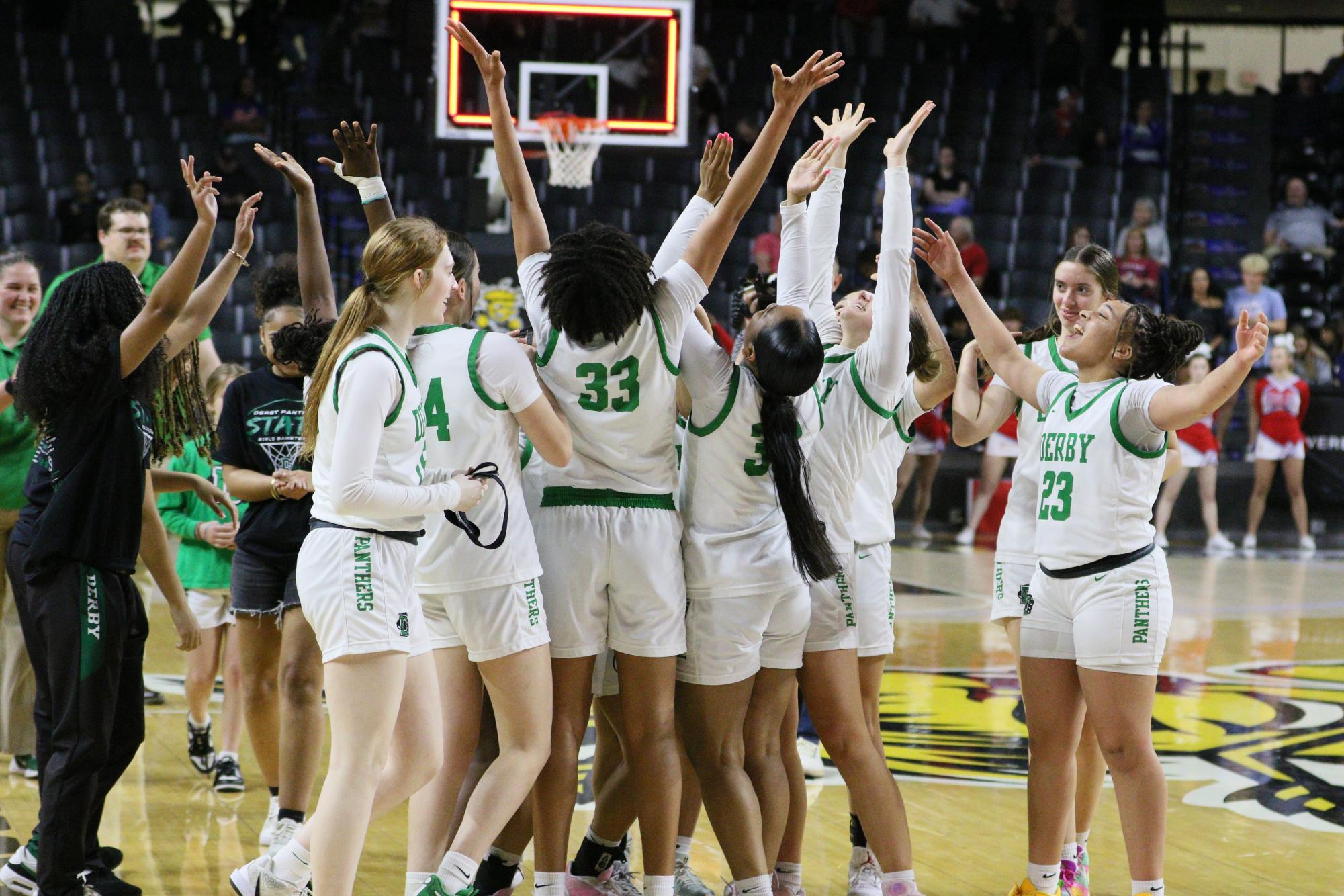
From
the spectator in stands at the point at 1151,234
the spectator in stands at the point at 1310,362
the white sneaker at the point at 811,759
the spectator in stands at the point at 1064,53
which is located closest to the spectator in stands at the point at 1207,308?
the spectator in stands at the point at 1151,234

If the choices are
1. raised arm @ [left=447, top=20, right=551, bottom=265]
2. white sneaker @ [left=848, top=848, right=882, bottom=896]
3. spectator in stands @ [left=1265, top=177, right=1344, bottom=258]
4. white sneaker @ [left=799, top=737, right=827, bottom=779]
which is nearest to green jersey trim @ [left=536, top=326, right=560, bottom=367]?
raised arm @ [left=447, top=20, right=551, bottom=265]

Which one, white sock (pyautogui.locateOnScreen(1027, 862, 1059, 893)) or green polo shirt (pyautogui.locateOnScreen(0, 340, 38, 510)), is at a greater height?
green polo shirt (pyautogui.locateOnScreen(0, 340, 38, 510))

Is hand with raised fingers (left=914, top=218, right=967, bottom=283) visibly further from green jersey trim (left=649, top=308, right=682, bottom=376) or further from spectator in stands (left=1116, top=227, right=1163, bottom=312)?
spectator in stands (left=1116, top=227, right=1163, bottom=312)

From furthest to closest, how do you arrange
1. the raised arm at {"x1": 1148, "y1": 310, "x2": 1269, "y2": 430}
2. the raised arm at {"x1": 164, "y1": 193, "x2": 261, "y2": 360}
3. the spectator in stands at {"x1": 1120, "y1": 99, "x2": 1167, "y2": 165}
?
the spectator in stands at {"x1": 1120, "y1": 99, "x2": 1167, "y2": 165}, the raised arm at {"x1": 164, "y1": 193, "x2": 261, "y2": 360}, the raised arm at {"x1": 1148, "y1": 310, "x2": 1269, "y2": 430}

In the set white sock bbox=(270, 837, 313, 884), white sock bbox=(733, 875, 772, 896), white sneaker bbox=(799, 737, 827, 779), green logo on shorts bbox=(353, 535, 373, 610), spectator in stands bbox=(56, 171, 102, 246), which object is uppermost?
spectator in stands bbox=(56, 171, 102, 246)

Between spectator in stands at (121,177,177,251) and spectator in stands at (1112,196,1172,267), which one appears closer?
spectator in stands at (121,177,177,251)

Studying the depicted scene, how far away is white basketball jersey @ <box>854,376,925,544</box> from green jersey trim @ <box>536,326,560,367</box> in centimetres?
107

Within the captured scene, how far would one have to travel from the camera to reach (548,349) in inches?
150

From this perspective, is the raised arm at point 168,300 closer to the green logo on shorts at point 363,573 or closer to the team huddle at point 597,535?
the team huddle at point 597,535

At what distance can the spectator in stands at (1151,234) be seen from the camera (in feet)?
49.4

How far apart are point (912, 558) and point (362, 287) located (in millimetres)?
8775

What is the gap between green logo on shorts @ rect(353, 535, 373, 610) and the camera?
11.0ft

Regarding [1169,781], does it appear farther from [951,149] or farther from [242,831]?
[951,149]

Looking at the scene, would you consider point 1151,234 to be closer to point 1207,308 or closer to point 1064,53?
point 1207,308
